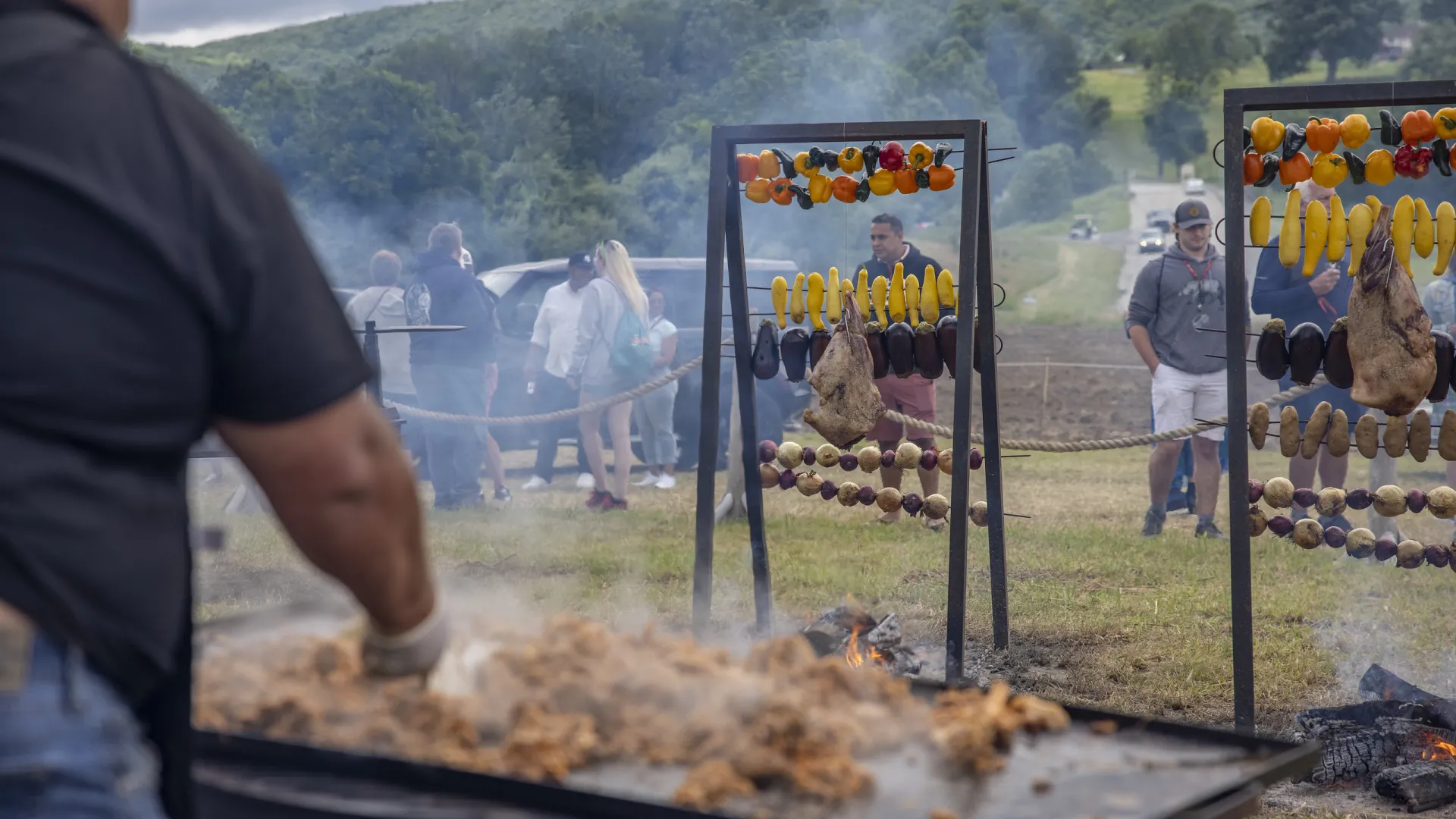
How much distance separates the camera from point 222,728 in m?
2.28

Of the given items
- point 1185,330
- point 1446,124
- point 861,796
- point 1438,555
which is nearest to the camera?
point 861,796

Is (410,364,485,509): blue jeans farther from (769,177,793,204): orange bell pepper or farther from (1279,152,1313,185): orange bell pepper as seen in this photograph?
(1279,152,1313,185): orange bell pepper

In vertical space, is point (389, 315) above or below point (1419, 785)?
above

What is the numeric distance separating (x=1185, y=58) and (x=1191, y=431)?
3938 centimetres

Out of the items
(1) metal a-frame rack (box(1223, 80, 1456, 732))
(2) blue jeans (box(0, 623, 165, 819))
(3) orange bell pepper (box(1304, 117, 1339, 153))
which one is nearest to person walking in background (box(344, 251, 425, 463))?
(1) metal a-frame rack (box(1223, 80, 1456, 732))

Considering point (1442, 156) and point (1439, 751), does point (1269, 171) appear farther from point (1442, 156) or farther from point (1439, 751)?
point (1439, 751)

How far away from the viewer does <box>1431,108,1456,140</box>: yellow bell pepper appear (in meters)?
4.30

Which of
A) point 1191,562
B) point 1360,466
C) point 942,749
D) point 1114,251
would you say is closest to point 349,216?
point 1191,562

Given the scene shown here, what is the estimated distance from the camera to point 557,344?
9906 mm

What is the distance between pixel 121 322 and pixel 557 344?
28.1ft

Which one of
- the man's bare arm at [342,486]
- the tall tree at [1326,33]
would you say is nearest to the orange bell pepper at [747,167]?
the man's bare arm at [342,486]

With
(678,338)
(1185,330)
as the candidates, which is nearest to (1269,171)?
(1185,330)

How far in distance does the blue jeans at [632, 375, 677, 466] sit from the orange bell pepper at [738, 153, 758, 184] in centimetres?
499

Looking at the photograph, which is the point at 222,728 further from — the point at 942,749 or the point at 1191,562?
the point at 1191,562
